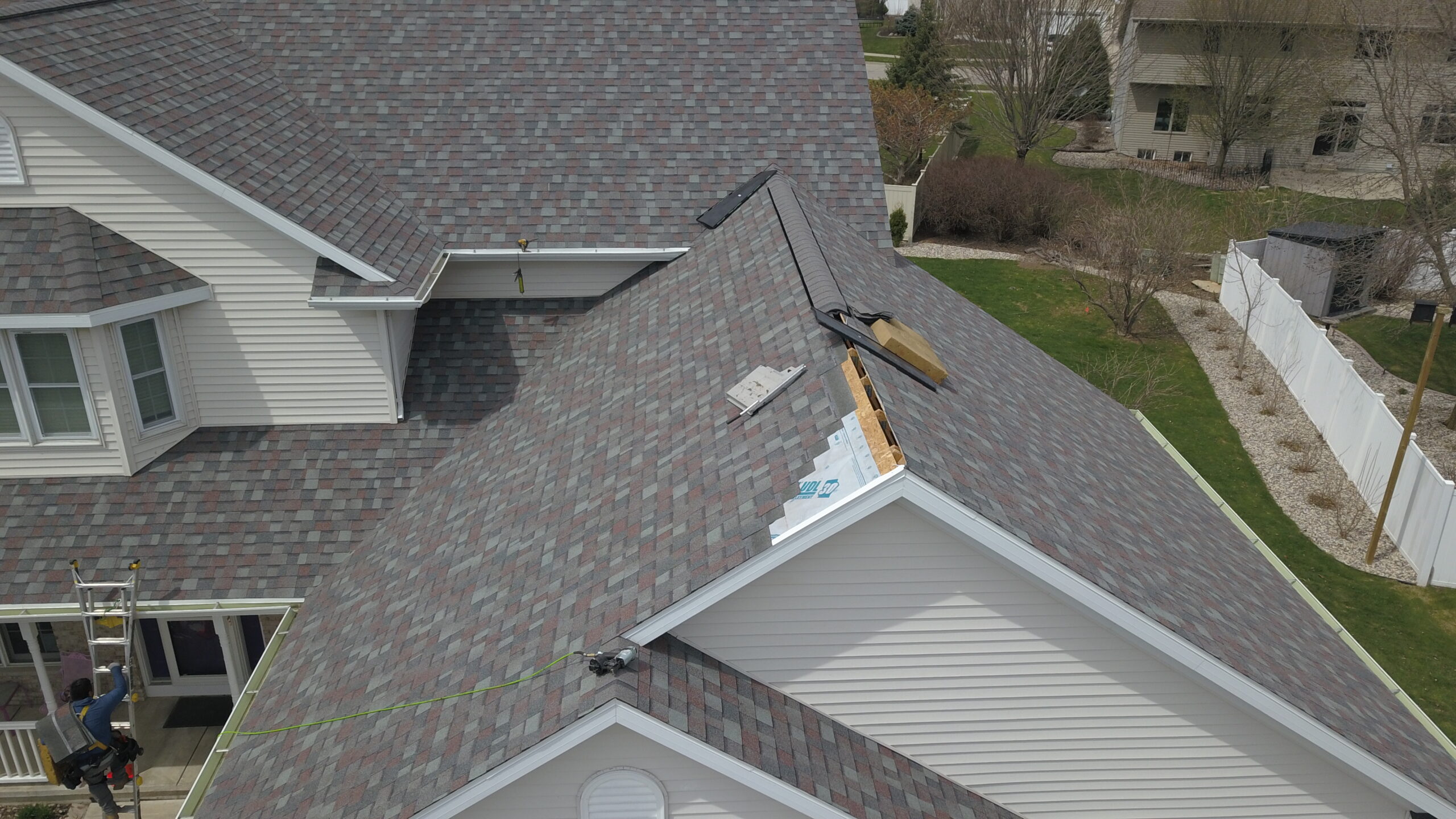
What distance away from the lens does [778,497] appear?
8281 mm

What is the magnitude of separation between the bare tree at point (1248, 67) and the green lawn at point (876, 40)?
873 inches

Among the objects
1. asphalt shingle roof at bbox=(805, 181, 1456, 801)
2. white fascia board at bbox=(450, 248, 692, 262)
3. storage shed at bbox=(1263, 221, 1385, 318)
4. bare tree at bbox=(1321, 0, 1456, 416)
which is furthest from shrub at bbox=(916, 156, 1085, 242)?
asphalt shingle roof at bbox=(805, 181, 1456, 801)

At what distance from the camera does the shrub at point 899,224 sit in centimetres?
3469

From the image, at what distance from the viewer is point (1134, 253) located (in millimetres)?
27922

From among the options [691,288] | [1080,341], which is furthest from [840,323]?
[1080,341]

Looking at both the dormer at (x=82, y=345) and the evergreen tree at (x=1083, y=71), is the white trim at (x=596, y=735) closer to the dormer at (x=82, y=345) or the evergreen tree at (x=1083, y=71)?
the dormer at (x=82, y=345)

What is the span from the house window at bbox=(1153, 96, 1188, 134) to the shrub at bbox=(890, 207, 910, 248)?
17.3m

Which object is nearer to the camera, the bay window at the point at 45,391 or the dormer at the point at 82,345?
the dormer at the point at 82,345

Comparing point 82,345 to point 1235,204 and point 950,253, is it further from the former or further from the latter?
point 1235,204

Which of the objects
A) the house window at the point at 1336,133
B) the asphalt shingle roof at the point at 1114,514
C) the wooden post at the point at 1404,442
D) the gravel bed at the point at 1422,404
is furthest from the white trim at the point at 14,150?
the house window at the point at 1336,133

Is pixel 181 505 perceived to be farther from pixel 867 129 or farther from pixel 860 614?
pixel 867 129

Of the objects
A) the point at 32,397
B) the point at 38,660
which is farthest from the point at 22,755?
the point at 32,397

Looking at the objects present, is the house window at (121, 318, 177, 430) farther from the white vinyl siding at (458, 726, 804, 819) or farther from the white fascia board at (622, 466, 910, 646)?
the white fascia board at (622, 466, 910, 646)

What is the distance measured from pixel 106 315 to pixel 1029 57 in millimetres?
37676
